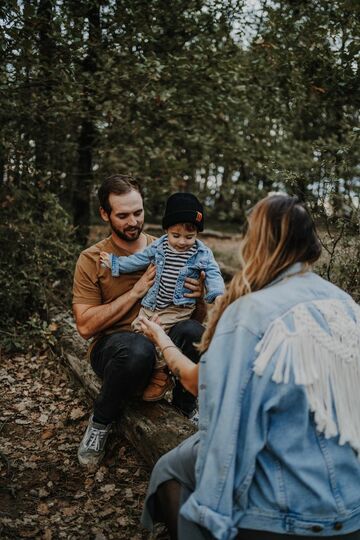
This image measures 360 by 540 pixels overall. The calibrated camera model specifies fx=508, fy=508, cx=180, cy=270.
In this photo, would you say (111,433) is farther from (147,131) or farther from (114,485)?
(147,131)

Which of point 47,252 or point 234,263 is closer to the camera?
point 47,252

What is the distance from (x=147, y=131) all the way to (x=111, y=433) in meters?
4.74

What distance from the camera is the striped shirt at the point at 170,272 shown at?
347cm

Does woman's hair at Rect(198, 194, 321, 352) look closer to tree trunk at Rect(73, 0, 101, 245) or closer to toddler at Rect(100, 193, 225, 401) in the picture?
toddler at Rect(100, 193, 225, 401)

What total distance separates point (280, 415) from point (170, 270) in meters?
1.81

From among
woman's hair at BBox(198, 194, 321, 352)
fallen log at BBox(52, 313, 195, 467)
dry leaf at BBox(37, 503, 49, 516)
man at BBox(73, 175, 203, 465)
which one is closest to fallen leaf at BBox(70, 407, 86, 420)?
fallen log at BBox(52, 313, 195, 467)

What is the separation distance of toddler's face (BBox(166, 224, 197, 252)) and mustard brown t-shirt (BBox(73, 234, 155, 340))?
1.44ft

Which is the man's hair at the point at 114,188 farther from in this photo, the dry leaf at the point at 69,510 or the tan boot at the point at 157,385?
the dry leaf at the point at 69,510

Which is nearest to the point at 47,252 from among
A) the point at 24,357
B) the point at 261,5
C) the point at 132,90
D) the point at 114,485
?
the point at 24,357

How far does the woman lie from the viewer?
1.76 m

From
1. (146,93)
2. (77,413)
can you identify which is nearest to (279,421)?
(77,413)

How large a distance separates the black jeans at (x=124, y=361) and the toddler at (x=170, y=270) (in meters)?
0.10

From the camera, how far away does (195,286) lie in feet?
11.4

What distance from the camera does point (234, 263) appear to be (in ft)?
33.3
